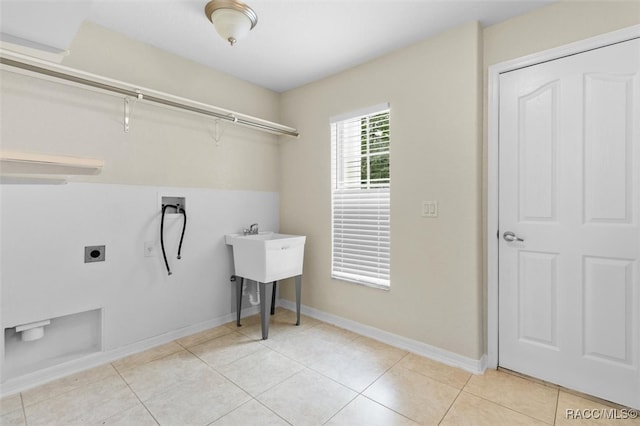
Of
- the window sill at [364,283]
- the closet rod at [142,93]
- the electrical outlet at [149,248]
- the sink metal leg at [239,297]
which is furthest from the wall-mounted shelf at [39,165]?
the window sill at [364,283]

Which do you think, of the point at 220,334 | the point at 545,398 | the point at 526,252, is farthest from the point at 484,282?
the point at 220,334

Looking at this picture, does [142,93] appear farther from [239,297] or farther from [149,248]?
[239,297]

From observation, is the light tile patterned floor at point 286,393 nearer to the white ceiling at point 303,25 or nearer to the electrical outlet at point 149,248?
the electrical outlet at point 149,248

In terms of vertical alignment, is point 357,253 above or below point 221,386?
above

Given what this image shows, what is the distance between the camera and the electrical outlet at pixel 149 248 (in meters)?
2.42

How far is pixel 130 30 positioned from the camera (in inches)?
88.7

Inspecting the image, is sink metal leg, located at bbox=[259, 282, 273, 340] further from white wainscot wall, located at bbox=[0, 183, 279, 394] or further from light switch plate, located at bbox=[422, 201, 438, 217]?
light switch plate, located at bbox=[422, 201, 438, 217]

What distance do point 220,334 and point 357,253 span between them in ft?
4.60

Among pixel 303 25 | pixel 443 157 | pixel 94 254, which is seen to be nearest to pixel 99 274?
pixel 94 254

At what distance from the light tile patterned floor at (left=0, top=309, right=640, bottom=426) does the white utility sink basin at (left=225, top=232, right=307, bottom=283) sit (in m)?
0.60

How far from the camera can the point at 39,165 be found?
Result: 2.65ft

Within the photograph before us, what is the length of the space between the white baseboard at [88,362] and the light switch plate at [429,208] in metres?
2.11

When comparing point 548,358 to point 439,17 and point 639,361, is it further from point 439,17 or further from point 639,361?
point 439,17

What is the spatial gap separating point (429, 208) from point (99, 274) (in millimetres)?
2437
